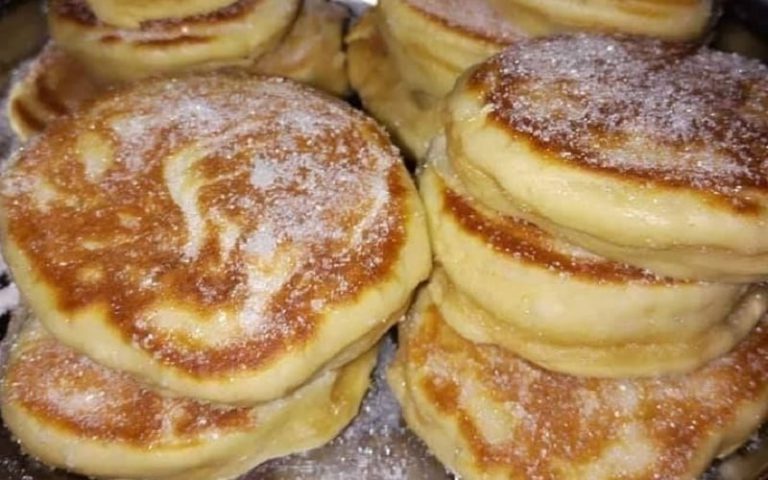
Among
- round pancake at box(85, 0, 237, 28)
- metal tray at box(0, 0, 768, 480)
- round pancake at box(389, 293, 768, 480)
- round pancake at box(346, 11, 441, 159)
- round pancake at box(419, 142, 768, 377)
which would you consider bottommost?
metal tray at box(0, 0, 768, 480)

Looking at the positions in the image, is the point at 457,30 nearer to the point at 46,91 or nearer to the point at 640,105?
the point at 640,105

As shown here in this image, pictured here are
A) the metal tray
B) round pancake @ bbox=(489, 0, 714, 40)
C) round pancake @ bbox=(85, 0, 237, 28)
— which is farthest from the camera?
round pancake @ bbox=(85, 0, 237, 28)

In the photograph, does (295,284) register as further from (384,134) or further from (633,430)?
(633,430)

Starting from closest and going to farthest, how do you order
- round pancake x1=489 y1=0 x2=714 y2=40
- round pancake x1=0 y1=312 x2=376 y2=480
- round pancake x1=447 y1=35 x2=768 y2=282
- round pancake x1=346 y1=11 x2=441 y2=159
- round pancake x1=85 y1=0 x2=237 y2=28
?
round pancake x1=447 y1=35 x2=768 y2=282 < round pancake x1=0 y1=312 x2=376 y2=480 < round pancake x1=489 y1=0 x2=714 y2=40 < round pancake x1=85 y1=0 x2=237 y2=28 < round pancake x1=346 y1=11 x2=441 y2=159

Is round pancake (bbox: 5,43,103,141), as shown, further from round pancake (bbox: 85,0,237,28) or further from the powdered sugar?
the powdered sugar

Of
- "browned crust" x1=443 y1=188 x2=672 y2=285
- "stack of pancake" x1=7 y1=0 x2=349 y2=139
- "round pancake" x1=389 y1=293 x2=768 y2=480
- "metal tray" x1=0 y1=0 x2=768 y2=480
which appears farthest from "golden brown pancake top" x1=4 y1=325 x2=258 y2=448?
"stack of pancake" x1=7 y1=0 x2=349 y2=139

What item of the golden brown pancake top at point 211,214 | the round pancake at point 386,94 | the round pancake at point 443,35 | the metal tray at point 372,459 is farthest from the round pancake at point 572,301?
the round pancake at point 386,94

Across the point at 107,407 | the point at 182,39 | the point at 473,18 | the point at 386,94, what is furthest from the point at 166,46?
the point at 107,407

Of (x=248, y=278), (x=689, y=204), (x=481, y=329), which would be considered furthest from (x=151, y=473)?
(x=689, y=204)
